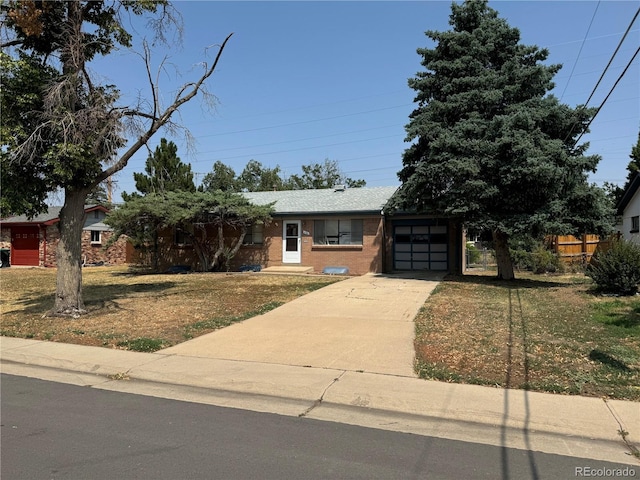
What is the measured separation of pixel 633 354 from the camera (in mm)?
6977

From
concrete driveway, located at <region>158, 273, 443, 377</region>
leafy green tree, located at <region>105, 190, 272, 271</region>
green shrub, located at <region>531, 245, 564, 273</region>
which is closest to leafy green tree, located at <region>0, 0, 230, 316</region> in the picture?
concrete driveway, located at <region>158, 273, 443, 377</region>

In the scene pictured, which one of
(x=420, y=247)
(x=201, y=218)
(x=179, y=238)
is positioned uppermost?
(x=201, y=218)

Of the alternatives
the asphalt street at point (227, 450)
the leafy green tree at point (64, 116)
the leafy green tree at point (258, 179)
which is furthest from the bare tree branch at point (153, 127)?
the leafy green tree at point (258, 179)

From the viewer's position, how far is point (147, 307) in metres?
11.9

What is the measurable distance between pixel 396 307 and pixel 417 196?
6.96m

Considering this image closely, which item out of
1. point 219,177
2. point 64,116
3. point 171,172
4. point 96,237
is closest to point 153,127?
point 64,116

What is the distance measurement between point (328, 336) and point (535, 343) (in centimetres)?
351

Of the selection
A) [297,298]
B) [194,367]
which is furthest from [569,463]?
[297,298]

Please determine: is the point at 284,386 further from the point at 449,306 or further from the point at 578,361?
the point at 449,306

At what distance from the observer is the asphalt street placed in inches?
149

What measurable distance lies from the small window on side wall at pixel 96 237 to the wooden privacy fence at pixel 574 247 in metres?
27.6

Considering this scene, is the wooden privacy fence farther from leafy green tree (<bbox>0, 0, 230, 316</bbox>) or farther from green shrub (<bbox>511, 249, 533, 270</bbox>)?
leafy green tree (<bbox>0, 0, 230, 316</bbox>)

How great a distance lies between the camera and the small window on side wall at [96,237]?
31123 millimetres

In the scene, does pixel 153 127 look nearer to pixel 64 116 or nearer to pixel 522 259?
pixel 64 116
